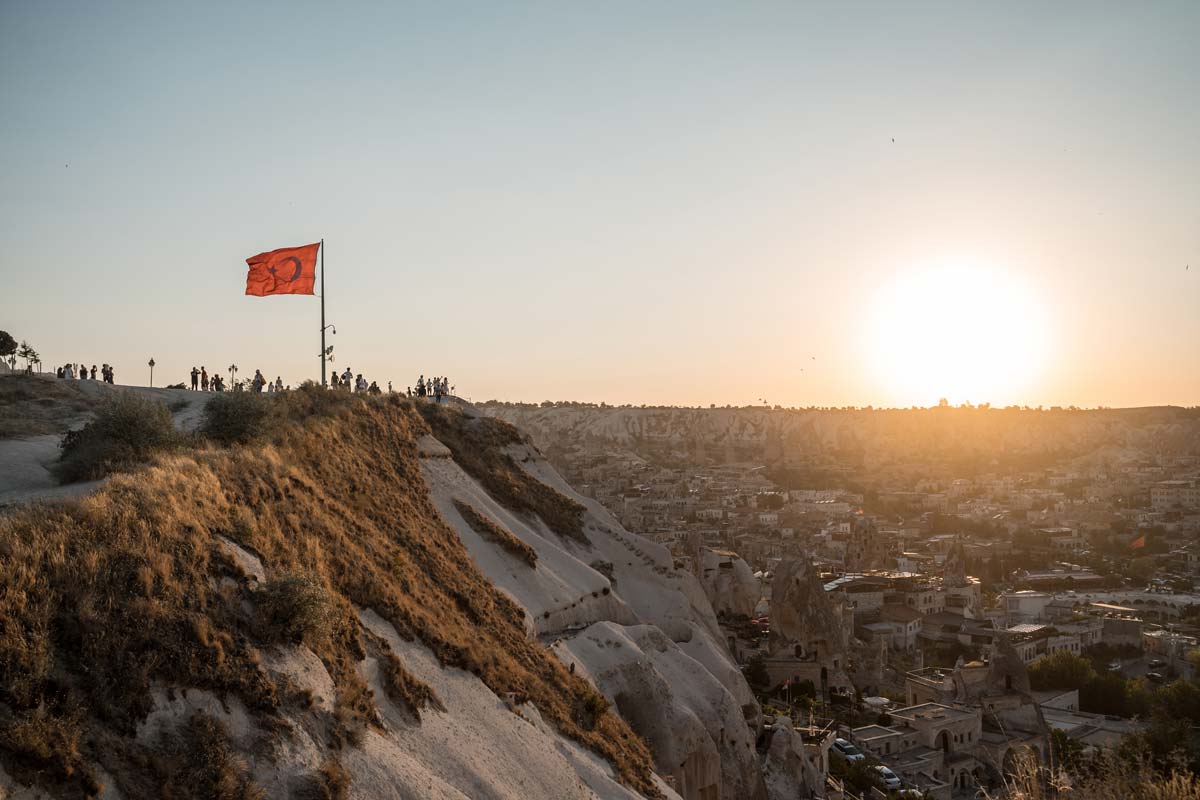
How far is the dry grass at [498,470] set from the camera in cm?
3188

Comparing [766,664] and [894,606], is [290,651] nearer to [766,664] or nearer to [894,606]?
[766,664]

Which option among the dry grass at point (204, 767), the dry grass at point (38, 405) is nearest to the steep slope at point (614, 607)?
the dry grass at point (38, 405)

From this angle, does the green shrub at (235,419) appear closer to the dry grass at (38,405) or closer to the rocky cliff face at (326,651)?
the rocky cliff face at (326,651)

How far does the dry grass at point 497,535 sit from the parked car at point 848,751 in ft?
38.2

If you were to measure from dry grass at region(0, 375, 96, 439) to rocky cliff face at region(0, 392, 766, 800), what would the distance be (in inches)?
254

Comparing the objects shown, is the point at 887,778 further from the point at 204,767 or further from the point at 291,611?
the point at 204,767

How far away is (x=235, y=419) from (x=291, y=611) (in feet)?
30.3

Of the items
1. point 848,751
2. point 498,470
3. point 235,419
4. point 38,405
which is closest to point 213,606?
point 235,419

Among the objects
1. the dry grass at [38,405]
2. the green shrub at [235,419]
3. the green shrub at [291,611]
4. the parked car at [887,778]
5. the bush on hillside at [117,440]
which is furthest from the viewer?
the parked car at [887,778]

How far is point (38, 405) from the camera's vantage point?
1072 inches

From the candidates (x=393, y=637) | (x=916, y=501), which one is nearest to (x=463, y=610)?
(x=393, y=637)

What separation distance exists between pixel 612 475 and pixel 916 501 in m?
35.8

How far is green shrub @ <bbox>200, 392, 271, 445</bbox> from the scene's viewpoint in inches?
775

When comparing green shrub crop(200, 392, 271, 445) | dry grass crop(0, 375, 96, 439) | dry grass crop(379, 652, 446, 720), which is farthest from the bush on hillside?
dry grass crop(0, 375, 96, 439)
